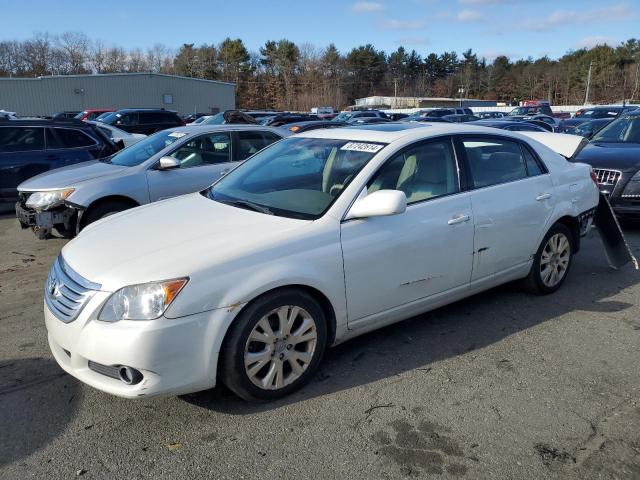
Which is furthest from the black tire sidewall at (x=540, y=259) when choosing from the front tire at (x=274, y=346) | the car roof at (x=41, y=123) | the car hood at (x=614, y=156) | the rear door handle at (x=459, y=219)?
the car roof at (x=41, y=123)

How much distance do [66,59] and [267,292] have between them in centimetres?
10471

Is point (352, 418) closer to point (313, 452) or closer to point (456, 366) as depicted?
point (313, 452)

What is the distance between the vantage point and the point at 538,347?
3986 mm

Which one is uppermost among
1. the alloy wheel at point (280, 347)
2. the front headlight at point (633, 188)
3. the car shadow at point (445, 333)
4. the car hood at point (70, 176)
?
the car hood at point (70, 176)

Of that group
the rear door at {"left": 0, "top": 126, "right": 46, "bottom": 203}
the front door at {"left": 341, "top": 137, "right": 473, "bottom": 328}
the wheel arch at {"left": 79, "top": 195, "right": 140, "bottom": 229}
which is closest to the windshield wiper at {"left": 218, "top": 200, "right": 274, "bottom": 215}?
the front door at {"left": 341, "top": 137, "right": 473, "bottom": 328}

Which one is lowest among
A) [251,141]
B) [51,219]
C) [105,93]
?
[51,219]

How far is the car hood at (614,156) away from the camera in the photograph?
289 inches

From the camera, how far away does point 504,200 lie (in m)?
4.37

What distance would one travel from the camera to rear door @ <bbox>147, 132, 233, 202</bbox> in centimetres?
682

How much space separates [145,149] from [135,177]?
80cm

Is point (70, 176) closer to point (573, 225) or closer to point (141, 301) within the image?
point (141, 301)

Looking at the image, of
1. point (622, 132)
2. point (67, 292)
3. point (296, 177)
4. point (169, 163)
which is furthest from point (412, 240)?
point (622, 132)

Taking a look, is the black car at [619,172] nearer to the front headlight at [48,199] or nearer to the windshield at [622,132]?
the windshield at [622,132]

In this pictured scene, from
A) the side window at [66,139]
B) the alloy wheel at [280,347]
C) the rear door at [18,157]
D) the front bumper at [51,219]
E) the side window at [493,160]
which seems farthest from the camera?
the side window at [66,139]
